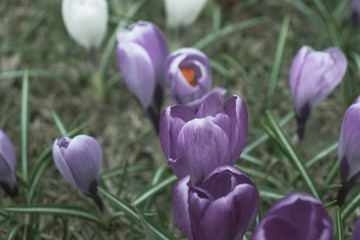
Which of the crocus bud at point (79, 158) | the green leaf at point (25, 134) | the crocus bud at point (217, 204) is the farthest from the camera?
the green leaf at point (25, 134)

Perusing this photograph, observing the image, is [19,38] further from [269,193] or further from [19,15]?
[269,193]

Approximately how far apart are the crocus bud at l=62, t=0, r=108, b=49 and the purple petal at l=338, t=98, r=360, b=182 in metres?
1.30

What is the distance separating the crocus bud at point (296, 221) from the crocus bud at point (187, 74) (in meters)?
0.75

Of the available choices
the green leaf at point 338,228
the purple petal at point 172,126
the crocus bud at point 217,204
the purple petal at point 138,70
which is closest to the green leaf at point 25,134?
the purple petal at point 138,70

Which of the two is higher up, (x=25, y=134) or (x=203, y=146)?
(x=203, y=146)

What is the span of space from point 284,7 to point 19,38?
1853 millimetres

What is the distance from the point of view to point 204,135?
117 cm

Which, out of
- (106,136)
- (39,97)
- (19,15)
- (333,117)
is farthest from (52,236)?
(19,15)

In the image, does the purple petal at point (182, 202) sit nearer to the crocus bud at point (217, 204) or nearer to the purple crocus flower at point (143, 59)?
the crocus bud at point (217, 204)

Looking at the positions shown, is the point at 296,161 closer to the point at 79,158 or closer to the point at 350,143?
the point at 350,143

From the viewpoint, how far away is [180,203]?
3.58ft

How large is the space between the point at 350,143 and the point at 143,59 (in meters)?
0.80

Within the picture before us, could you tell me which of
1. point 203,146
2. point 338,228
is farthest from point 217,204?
point 338,228

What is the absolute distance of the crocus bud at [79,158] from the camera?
4.68 feet
